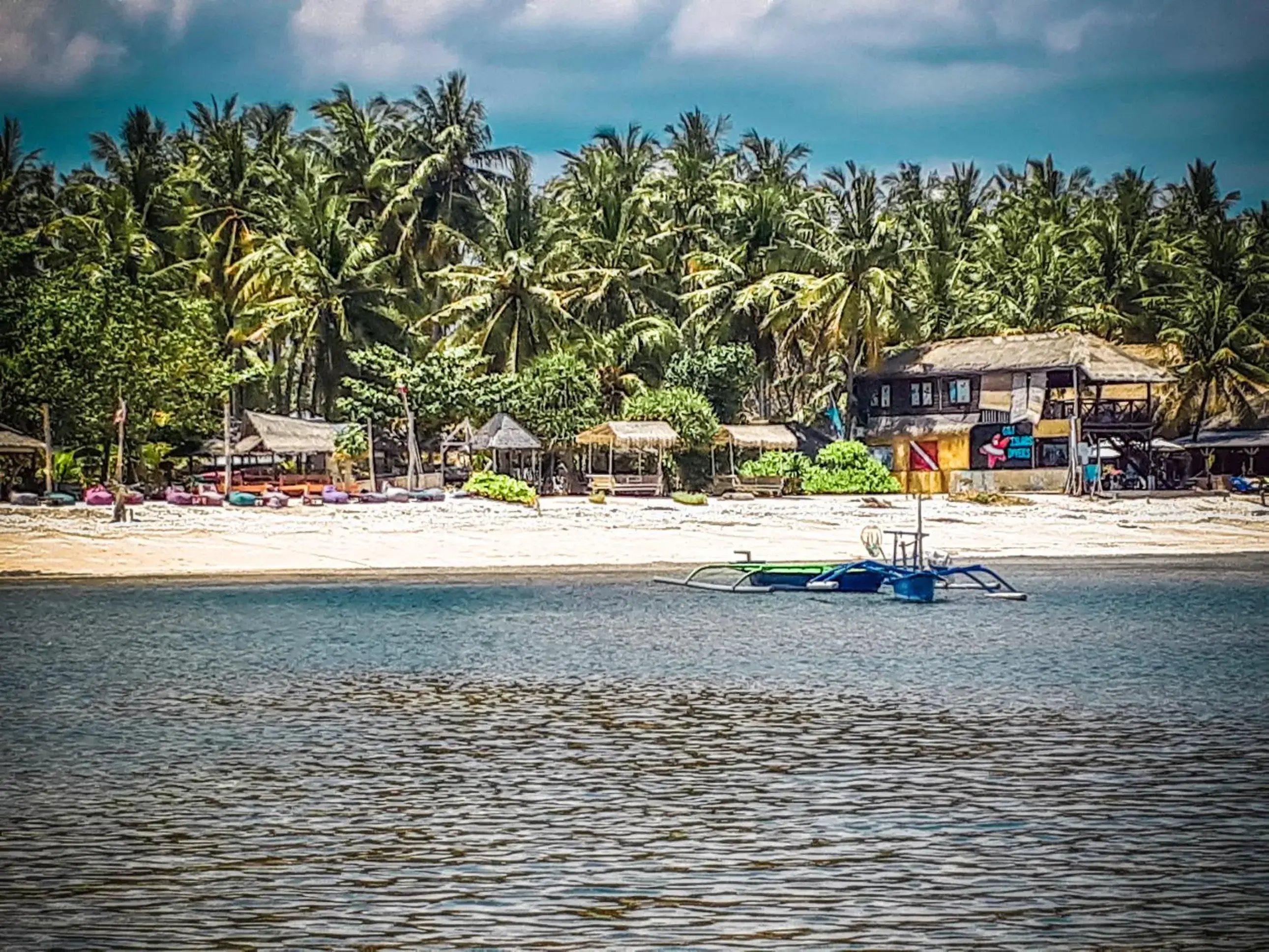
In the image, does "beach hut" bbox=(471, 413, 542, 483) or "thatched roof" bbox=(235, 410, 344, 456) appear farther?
"thatched roof" bbox=(235, 410, 344, 456)

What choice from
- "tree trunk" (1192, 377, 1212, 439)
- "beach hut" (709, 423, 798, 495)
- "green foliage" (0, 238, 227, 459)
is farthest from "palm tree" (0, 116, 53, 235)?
"tree trunk" (1192, 377, 1212, 439)

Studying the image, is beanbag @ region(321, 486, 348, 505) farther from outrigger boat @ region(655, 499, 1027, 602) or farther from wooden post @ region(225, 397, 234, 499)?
outrigger boat @ region(655, 499, 1027, 602)

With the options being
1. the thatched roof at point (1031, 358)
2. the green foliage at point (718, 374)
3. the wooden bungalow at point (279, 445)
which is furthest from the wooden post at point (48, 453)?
the thatched roof at point (1031, 358)

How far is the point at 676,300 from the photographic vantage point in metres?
59.3

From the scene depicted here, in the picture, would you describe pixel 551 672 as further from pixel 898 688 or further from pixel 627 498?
pixel 627 498

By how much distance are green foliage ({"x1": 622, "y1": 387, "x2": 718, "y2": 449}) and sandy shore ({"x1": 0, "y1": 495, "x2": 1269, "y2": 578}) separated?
5.97 metres

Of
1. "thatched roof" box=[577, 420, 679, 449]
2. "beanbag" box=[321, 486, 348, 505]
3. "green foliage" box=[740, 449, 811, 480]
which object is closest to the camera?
"beanbag" box=[321, 486, 348, 505]

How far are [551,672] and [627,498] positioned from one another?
92.2ft

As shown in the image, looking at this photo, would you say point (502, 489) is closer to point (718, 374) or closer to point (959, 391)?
point (718, 374)

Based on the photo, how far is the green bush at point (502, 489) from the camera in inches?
1676

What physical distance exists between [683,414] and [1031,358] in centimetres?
1181

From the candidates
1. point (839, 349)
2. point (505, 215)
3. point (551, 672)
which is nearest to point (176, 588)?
point (551, 672)

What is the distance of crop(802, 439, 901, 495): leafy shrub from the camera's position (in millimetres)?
49125

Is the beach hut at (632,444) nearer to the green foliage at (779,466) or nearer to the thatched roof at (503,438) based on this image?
the thatched roof at (503,438)
